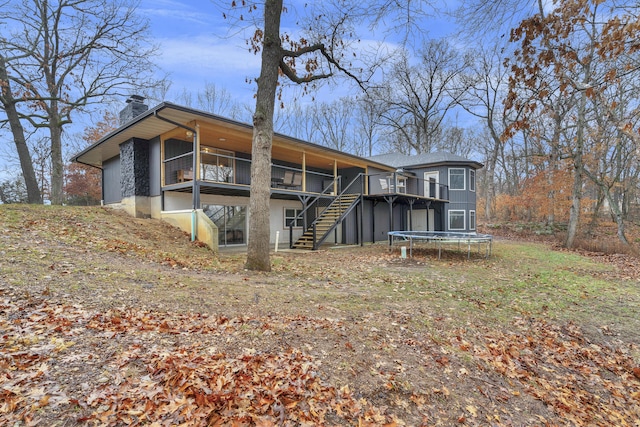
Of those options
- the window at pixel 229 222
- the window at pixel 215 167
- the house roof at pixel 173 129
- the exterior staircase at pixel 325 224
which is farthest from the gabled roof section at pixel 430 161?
the window at pixel 215 167

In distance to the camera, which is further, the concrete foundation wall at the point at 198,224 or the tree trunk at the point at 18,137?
the tree trunk at the point at 18,137

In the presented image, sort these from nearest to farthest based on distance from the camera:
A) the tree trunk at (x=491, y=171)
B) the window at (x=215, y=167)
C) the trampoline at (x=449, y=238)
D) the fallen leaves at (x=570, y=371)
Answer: the fallen leaves at (x=570, y=371)
the trampoline at (x=449, y=238)
the window at (x=215, y=167)
the tree trunk at (x=491, y=171)

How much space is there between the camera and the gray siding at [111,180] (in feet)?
47.1

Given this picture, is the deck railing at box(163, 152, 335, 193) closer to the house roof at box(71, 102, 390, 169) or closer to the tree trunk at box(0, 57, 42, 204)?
the house roof at box(71, 102, 390, 169)

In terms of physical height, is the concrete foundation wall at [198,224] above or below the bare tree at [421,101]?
below

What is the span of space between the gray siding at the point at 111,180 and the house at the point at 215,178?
0.05 metres

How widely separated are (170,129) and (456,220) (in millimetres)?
18466

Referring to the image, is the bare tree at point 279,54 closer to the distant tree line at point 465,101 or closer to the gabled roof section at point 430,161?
the distant tree line at point 465,101

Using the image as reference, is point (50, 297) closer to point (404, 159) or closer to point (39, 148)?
point (404, 159)

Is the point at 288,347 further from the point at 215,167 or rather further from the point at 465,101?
the point at 465,101

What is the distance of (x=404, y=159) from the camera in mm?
24109

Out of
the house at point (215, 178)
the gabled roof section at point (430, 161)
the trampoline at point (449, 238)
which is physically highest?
the gabled roof section at point (430, 161)

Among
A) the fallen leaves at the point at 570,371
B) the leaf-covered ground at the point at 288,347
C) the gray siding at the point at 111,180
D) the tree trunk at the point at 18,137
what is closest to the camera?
the leaf-covered ground at the point at 288,347

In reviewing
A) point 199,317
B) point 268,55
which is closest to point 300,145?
point 268,55
